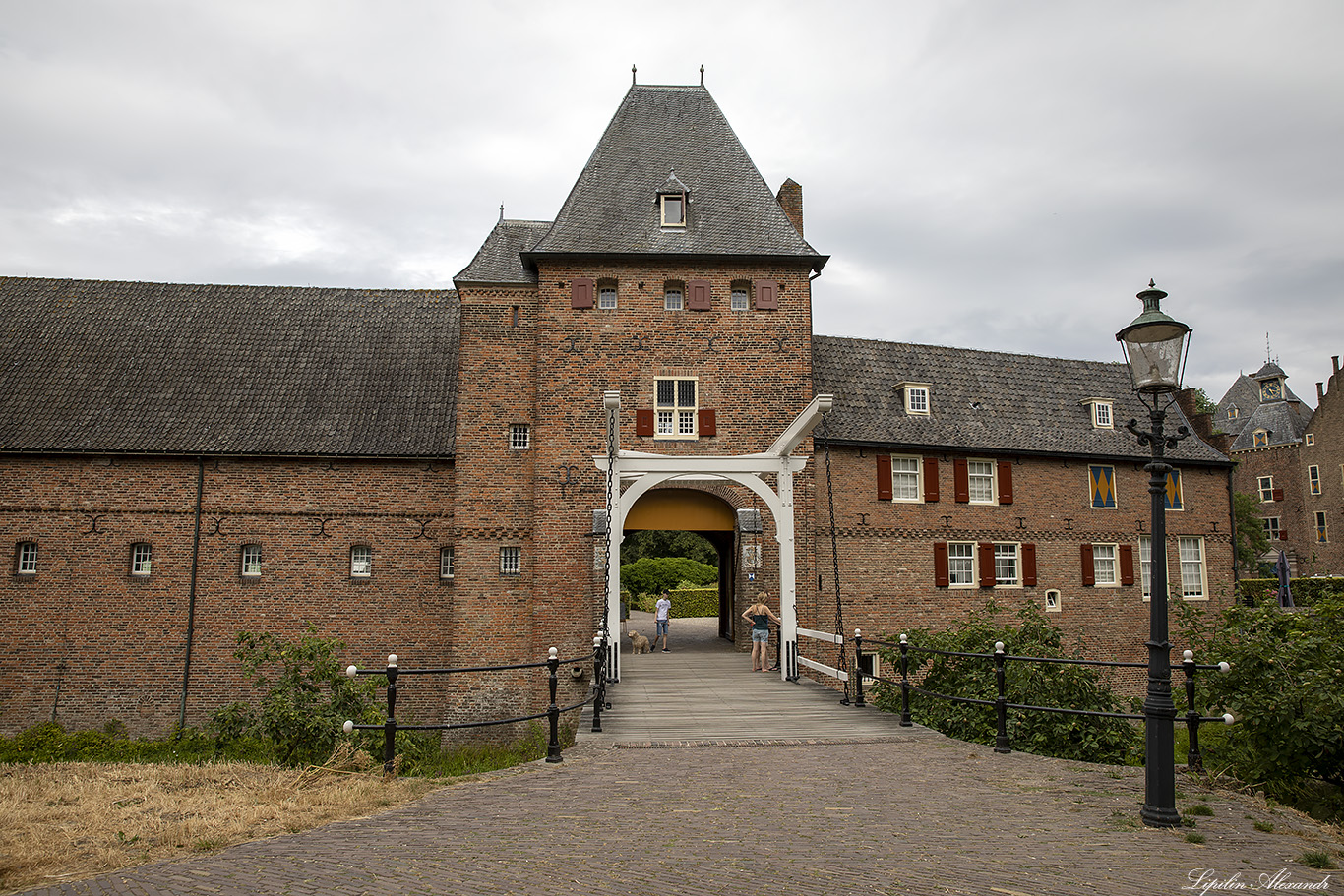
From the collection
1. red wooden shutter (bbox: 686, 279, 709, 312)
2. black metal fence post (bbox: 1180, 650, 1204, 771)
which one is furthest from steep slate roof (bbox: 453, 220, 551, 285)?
black metal fence post (bbox: 1180, 650, 1204, 771)

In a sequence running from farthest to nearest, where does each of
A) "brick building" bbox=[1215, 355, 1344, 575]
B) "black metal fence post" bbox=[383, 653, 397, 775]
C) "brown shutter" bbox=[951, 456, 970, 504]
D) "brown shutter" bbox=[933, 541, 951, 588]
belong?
"brick building" bbox=[1215, 355, 1344, 575]
"brown shutter" bbox=[951, 456, 970, 504]
"brown shutter" bbox=[933, 541, 951, 588]
"black metal fence post" bbox=[383, 653, 397, 775]

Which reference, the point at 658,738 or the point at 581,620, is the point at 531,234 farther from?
the point at 658,738

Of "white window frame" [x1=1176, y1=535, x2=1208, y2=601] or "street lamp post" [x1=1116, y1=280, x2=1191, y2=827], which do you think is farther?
"white window frame" [x1=1176, y1=535, x2=1208, y2=601]

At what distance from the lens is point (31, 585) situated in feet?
56.9

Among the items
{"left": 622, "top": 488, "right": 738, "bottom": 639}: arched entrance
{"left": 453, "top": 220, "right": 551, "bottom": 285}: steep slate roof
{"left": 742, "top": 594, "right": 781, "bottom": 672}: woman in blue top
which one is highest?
{"left": 453, "top": 220, "right": 551, "bottom": 285}: steep slate roof

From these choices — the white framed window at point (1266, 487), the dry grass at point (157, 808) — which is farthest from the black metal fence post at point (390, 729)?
the white framed window at point (1266, 487)

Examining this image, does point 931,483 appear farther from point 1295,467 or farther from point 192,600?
point 1295,467

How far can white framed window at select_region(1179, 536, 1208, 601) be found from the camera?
21453 mm

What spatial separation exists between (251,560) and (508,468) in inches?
226

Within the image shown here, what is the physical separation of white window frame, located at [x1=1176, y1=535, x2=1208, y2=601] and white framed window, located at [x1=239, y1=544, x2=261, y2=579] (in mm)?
21113

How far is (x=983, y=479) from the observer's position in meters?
19.8

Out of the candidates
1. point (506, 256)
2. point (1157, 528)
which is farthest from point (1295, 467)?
point (1157, 528)

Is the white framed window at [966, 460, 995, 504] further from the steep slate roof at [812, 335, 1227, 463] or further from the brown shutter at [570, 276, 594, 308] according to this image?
the brown shutter at [570, 276, 594, 308]

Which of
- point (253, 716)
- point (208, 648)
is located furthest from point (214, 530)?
point (253, 716)
